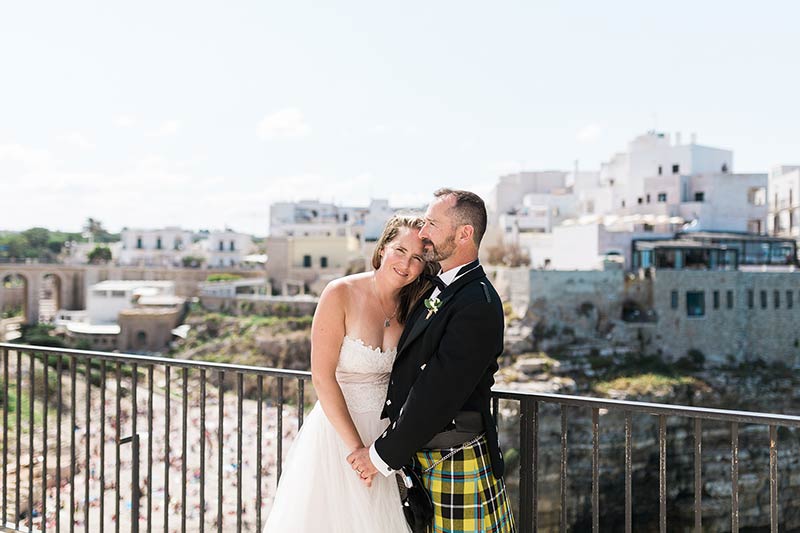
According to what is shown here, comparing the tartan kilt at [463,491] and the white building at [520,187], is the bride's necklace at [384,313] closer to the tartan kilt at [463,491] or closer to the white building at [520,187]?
the tartan kilt at [463,491]

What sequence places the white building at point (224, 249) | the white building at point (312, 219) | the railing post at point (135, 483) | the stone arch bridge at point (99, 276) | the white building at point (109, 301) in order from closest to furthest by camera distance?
the railing post at point (135, 483) → the white building at point (109, 301) → the stone arch bridge at point (99, 276) → the white building at point (312, 219) → the white building at point (224, 249)

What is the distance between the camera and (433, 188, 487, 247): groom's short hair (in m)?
2.11

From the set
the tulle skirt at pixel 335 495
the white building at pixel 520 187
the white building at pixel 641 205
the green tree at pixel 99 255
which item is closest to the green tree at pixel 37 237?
the green tree at pixel 99 255

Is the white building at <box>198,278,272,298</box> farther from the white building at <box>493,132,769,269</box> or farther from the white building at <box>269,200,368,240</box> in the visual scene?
the white building at <box>493,132,769,269</box>

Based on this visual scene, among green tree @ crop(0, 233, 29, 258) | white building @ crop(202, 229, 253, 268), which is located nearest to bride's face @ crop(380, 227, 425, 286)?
white building @ crop(202, 229, 253, 268)

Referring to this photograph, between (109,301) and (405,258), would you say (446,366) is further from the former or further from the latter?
(109,301)

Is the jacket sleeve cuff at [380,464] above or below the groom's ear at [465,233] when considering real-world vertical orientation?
below

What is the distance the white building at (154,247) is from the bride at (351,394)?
46.4m

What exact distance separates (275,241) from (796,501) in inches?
1166

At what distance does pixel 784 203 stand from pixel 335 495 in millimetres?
41147

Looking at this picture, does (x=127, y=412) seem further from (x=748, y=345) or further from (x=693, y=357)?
(x=748, y=345)

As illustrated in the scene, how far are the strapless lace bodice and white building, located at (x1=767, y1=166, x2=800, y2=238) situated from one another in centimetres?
3613

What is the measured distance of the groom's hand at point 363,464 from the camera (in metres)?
2.15

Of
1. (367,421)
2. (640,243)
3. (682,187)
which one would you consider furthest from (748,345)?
(367,421)
